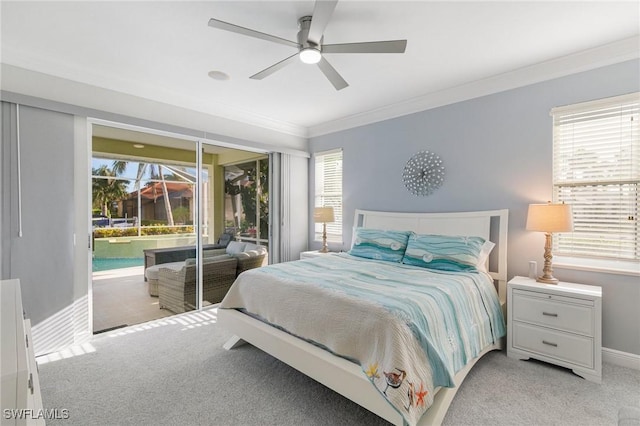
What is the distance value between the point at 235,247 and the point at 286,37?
9.38ft

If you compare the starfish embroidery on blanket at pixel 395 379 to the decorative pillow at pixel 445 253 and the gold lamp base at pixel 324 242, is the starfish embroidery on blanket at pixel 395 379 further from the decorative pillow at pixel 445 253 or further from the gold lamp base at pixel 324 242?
the gold lamp base at pixel 324 242

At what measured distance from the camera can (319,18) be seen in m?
1.89

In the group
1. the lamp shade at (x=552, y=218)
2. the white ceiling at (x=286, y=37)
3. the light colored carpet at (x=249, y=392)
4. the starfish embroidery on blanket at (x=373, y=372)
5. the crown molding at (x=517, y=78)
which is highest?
the white ceiling at (x=286, y=37)

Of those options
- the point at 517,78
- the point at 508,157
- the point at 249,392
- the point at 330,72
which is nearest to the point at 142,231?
the point at 249,392

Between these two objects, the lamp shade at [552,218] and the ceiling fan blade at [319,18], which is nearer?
the ceiling fan blade at [319,18]

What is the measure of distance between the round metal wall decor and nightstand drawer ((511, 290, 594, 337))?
151 centimetres

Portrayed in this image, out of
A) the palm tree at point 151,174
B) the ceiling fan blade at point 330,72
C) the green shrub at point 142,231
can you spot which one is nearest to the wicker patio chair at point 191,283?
the green shrub at point 142,231

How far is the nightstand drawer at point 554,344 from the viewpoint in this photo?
7.71 feet

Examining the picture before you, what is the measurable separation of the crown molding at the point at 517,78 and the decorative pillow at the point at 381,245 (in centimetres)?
164

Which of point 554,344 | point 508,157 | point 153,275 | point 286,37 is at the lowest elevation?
point 554,344

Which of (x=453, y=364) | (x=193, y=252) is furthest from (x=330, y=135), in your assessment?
(x=453, y=364)

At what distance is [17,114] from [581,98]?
16.3 ft

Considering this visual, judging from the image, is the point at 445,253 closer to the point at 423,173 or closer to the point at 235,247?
the point at 423,173

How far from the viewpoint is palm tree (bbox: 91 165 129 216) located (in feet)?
10.3
